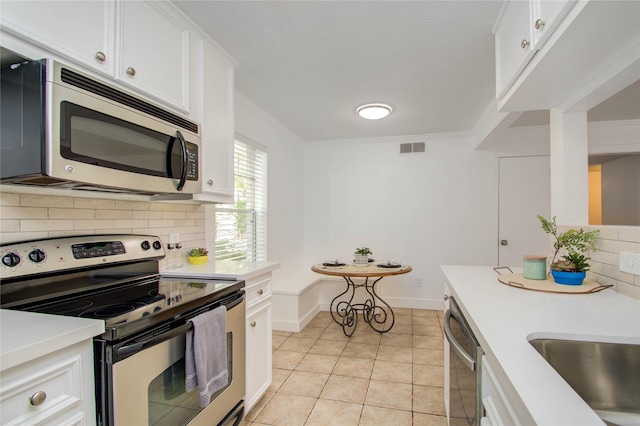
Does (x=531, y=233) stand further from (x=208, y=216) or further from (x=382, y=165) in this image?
(x=208, y=216)

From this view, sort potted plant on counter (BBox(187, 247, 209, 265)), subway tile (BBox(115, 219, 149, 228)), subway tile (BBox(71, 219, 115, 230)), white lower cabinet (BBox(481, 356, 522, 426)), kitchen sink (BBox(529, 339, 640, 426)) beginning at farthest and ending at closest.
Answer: potted plant on counter (BBox(187, 247, 209, 265))
subway tile (BBox(115, 219, 149, 228))
subway tile (BBox(71, 219, 115, 230))
kitchen sink (BBox(529, 339, 640, 426))
white lower cabinet (BBox(481, 356, 522, 426))

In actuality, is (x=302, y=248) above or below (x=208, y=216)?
below

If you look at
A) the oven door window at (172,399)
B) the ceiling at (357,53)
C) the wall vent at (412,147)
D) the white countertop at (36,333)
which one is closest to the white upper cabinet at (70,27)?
the ceiling at (357,53)

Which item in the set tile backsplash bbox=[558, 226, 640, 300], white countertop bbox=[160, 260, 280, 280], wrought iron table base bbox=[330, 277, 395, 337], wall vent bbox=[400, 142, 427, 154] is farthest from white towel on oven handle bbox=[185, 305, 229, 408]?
wall vent bbox=[400, 142, 427, 154]

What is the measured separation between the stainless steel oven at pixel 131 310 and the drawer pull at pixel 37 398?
158 millimetres

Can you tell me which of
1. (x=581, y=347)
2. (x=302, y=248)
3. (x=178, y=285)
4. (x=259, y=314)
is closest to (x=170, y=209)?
(x=178, y=285)

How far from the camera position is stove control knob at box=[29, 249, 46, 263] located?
1282mm

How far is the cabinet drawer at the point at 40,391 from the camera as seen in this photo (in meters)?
0.77

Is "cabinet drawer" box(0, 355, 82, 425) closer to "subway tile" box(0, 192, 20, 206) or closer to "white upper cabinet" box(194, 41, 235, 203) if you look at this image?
"subway tile" box(0, 192, 20, 206)

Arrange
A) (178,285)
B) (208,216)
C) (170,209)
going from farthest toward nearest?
1. (208,216)
2. (170,209)
3. (178,285)

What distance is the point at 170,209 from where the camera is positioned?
213 cm

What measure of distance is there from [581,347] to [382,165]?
12.5 ft

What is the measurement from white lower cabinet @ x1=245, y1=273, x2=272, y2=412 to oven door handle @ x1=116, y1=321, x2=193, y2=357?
1.91 ft

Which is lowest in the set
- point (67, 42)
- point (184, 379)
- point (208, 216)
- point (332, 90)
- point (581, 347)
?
point (184, 379)
